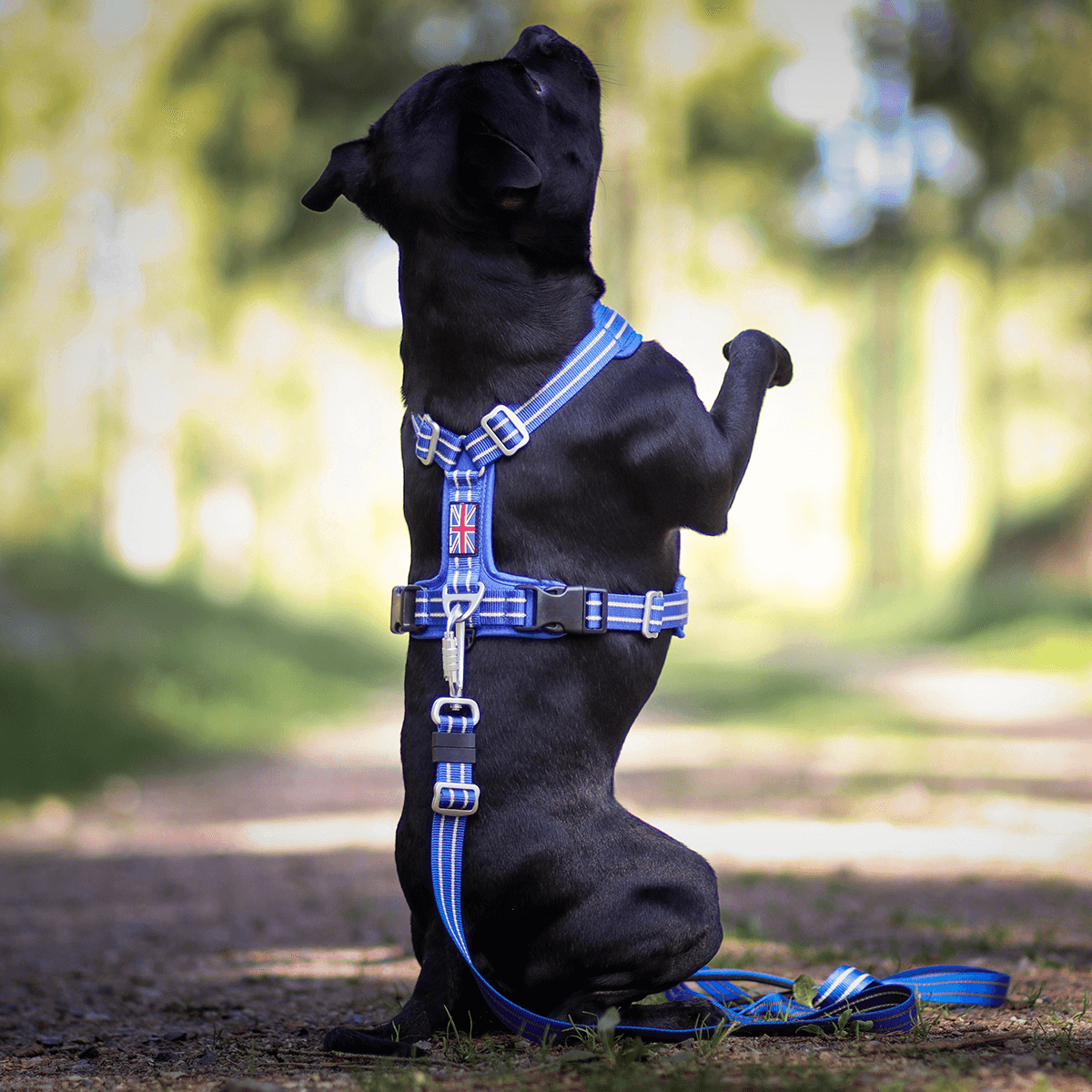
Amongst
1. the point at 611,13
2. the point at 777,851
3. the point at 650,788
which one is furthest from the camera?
the point at 611,13

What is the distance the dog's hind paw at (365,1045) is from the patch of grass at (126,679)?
6.77 meters

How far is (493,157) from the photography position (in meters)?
2.74

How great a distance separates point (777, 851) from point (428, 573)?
4.25m

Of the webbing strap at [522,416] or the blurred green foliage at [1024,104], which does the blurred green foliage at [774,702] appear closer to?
the blurred green foliage at [1024,104]

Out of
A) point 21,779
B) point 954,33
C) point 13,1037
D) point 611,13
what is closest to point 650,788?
point 21,779

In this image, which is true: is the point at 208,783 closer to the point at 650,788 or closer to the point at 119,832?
the point at 119,832

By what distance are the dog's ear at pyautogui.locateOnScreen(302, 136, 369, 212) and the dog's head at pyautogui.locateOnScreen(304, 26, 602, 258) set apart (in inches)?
0.5

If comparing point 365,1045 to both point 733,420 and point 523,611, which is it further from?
point 733,420

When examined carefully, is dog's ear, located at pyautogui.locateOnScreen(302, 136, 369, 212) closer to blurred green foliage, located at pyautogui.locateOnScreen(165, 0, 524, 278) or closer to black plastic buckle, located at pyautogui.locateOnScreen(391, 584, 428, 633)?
black plastic buckle, located at pyautogui.locateOnScreen(391, 584, 428, 633)

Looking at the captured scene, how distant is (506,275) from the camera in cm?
284

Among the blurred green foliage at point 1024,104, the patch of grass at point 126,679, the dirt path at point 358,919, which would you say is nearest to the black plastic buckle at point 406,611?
the dirt path at point 358,919

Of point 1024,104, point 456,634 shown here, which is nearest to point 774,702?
point 1024,104

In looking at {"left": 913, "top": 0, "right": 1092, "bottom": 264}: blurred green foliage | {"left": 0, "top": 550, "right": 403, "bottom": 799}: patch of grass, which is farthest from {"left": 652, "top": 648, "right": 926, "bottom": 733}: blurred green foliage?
{"left": 913, "top": 0, "right": 1092, "bottom": 264}: blurred green foliage

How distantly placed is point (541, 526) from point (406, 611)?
357 millimetres
